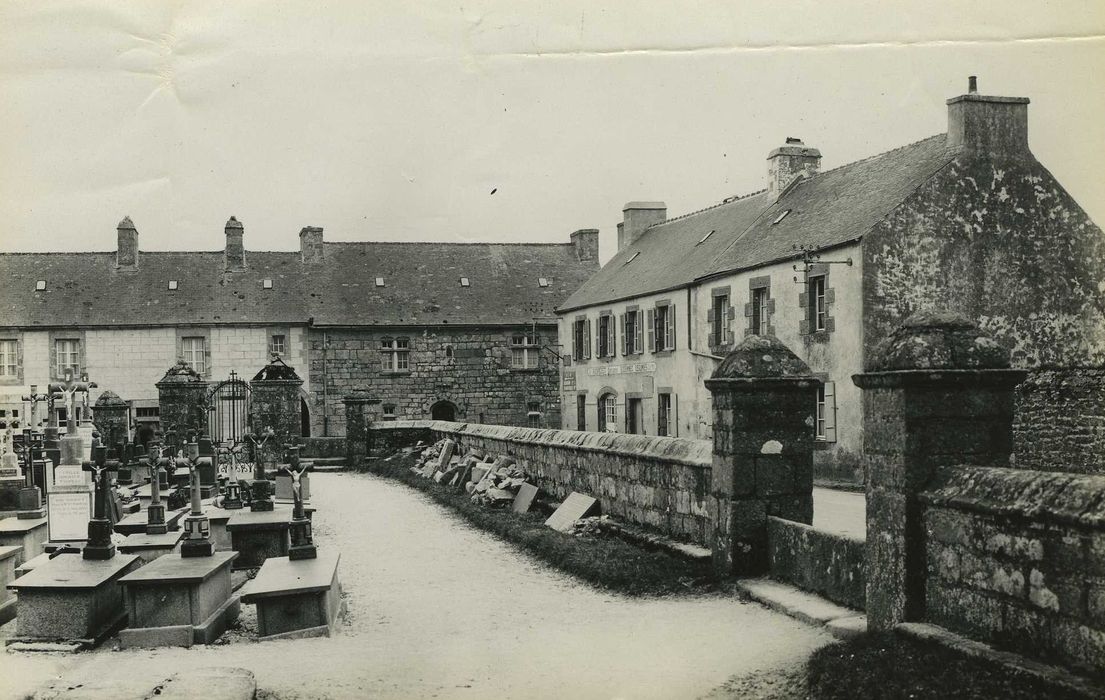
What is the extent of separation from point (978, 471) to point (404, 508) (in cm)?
1199

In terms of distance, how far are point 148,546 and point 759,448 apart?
6.11 metres

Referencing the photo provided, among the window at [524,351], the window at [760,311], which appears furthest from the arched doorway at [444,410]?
the window at [760,311]

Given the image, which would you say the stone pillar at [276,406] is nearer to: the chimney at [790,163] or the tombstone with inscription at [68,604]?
the chimney at [790,163]

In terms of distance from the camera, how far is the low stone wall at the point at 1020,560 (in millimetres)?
4352

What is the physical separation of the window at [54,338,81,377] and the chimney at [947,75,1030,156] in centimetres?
2993

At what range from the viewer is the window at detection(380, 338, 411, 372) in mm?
36625

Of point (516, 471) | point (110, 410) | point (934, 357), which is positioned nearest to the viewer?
point (934, 357)

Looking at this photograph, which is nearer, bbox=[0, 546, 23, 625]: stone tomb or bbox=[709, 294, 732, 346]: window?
bbox=[0, 546, 23, 625]: stone tomb

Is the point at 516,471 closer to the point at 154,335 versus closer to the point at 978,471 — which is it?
the point at 978,471

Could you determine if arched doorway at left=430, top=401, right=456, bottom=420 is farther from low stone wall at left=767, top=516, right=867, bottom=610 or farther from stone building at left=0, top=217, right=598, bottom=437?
low stone wall at left=767, top=516, right=867, bottom=610

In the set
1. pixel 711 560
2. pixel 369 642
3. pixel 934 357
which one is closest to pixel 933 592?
pixel 934 357

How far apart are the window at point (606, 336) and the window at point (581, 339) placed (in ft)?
3.48

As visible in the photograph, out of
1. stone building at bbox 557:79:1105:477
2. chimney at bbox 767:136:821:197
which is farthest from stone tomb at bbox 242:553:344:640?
chimney at bbox 767:136:821:197

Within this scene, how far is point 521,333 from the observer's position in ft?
124
